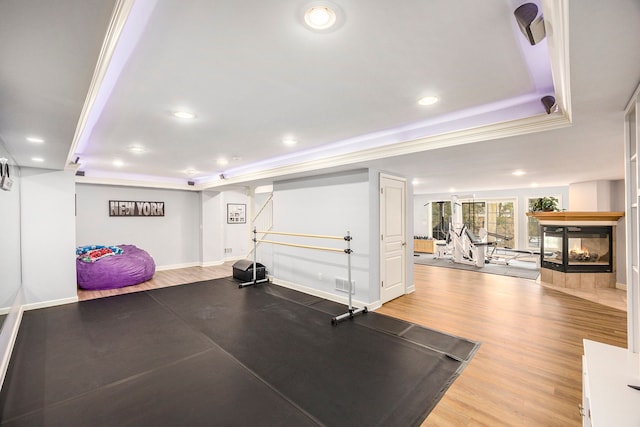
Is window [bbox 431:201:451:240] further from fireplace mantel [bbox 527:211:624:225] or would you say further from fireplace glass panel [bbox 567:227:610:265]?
fireplace glass panel [bbox 567:227:610:265]

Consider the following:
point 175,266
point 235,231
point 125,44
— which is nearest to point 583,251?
point 125,44

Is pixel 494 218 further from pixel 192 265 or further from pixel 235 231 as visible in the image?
pixel 192 265

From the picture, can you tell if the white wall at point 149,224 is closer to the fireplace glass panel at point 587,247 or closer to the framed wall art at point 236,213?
the framed wall art at point 236,213

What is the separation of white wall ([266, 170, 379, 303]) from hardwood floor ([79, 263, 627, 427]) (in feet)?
2.95

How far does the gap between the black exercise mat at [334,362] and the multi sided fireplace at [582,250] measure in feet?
14.8

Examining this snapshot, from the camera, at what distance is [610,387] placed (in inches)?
55.7

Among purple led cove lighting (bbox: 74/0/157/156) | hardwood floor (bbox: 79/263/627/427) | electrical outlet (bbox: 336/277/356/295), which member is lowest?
hardwood floor (bbox: 79/263/627/427)

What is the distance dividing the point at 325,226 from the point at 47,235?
15.1 ft

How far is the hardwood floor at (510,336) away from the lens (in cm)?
206

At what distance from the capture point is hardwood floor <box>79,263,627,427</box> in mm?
2061

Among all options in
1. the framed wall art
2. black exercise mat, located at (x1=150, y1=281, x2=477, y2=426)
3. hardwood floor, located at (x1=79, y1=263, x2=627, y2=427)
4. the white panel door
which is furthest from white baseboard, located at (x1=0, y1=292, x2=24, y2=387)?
the framed wall art

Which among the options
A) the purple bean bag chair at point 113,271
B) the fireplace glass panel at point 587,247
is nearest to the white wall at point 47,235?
the purple bean bag chair at point 113,271

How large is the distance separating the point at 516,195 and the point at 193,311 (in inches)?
391

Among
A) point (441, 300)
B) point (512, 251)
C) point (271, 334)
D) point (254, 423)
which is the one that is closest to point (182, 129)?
point (271, 334)
